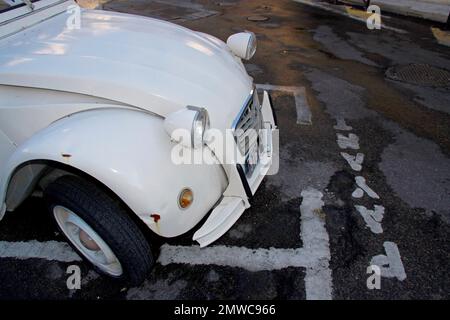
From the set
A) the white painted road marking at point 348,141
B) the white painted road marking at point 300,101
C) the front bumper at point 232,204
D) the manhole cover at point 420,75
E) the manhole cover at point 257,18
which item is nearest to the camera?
the front bumper at point 232,204

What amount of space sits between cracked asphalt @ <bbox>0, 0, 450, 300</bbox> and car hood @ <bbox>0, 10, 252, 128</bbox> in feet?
3.34

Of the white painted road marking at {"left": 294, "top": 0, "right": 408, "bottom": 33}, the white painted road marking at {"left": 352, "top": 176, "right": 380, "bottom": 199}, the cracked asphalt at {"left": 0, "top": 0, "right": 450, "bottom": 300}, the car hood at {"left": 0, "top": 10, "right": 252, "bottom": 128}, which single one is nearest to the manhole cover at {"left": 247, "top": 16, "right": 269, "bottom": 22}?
the white painted road marking at {"left": 294, "top": 0, "right": 408, "bottom": 33}

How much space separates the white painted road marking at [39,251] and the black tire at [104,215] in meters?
0.64

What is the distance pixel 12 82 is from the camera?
85.1 inches

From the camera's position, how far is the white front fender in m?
1.87

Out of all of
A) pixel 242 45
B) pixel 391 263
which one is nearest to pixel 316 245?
pixel 391 263

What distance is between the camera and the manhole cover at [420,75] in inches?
204

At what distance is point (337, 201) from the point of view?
299cm

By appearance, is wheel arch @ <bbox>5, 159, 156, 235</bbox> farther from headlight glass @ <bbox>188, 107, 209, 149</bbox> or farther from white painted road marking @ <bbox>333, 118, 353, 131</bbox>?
white painted road marking @ <bbox>333, 118, 353, 131</bbox>

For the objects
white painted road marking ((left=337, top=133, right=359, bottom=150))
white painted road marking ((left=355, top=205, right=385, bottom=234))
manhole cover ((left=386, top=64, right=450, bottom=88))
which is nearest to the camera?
white painted road marking ((left=355, top=205, right=385, bottom=234))

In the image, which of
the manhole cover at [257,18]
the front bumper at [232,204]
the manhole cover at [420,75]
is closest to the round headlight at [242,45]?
the front bumper at [232,204]

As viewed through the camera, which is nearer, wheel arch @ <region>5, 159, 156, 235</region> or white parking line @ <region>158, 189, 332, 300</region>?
wheel arch @ <region>5, 159, 156, 235</region>

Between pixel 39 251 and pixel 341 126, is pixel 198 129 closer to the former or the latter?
pixel 39 251

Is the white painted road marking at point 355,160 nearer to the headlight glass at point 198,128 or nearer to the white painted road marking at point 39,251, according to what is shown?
the headlight glass at point 198,128
